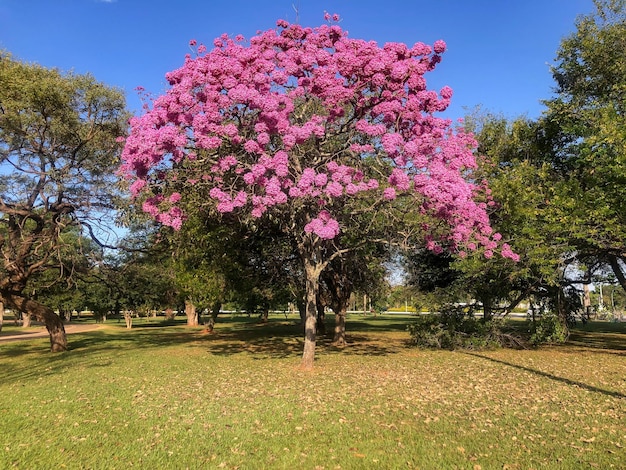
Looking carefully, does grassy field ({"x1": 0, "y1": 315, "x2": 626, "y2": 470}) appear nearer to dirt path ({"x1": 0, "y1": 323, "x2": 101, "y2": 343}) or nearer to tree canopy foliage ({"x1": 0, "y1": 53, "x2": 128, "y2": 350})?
tree canopy foliage ({"x1": 0, "y1": 53, "x2": 128, "y2": 350})

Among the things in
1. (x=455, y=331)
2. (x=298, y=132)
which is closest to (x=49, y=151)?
(x=298, y=132)

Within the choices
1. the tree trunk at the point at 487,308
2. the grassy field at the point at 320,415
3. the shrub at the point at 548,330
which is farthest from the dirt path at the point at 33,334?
the shrub at the point at 548,330

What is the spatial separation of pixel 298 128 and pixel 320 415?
6130mm

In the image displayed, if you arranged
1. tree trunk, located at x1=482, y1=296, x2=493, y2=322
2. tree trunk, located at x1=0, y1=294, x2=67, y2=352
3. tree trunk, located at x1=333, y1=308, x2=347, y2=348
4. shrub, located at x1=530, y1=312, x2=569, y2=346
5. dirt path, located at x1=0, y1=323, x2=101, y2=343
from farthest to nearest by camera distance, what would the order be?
dirt path, located at x1=0, y1=323, x2=101, y2=343
tree trunk, located at x1=333, y1=308, x2=347, y2=348
tree trunk, located at x1=482, y1=296, x2=493, y2=322
tree trunk, located at x1=0, y1=294, x2=67, y2=352
shrub, located at x1=530, y1=312, x2=569, y2=346

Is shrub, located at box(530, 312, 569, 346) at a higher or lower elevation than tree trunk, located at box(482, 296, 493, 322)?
lower

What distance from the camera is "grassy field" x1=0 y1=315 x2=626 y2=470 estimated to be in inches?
224

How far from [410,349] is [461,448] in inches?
502

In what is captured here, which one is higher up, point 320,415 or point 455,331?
point 455,331

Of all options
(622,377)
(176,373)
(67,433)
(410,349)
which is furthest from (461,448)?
(410,349)

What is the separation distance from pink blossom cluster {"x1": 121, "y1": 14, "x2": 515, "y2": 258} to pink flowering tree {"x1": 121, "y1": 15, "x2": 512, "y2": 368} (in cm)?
3

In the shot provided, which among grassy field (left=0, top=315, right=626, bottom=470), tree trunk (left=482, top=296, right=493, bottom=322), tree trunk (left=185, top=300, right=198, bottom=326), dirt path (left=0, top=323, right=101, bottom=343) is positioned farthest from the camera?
tree trunk (left=185, top=300, right=198, bottom=326)

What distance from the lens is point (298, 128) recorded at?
34.0 ft

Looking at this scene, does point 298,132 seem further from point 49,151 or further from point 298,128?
point 49,151

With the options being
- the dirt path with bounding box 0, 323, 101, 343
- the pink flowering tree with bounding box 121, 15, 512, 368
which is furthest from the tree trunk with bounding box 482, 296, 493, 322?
the dirt path with bounding box 0, 323, 101, 343
